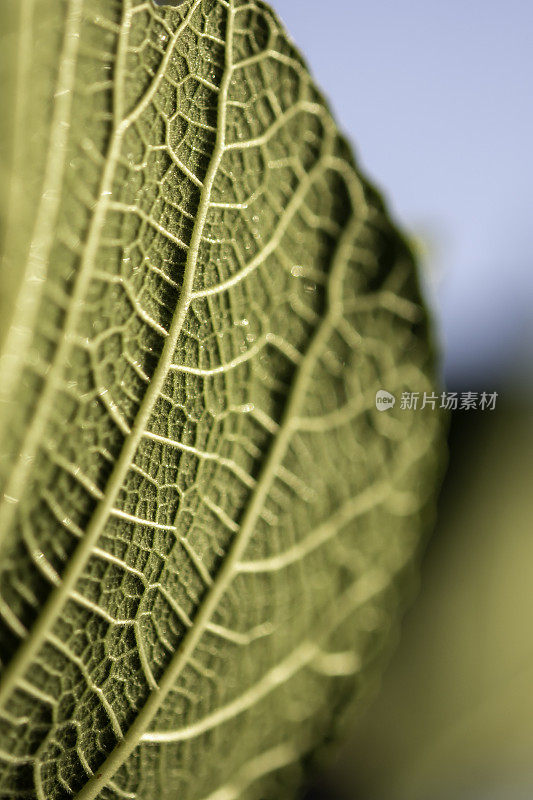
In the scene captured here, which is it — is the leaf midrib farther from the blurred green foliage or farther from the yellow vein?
the blurred green foliage

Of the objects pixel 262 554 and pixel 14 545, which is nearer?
pixel 14 545

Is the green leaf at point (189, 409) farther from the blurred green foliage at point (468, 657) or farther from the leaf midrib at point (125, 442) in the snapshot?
the blurred green foliage at point (468, 657)

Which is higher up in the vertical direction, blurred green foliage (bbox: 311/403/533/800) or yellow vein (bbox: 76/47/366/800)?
yellow vein (bbox: 76/47/366/800)

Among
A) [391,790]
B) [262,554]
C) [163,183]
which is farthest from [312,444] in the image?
[391,790]

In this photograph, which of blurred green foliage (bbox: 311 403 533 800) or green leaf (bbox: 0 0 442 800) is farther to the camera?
blurred green foliage (bbox: 311 403 533 800)

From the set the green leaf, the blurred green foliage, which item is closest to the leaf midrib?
the green leaf

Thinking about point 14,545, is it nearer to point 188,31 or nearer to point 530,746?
point 188,31

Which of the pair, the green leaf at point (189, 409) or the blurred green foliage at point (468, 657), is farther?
the blurred green foliage at point (468, 657)

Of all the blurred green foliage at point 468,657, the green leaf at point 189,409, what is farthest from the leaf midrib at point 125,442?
the blurred green foliage at point 468,657

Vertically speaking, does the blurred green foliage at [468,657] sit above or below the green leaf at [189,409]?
below
